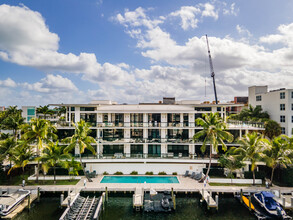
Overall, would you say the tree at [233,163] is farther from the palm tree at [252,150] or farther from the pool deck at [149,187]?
the pool deck at [149,187]

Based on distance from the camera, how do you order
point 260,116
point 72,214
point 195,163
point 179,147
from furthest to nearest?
point 260,116 < point 179,147 < point 195,163 < point 72,214

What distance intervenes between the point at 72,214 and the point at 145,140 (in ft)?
52.2

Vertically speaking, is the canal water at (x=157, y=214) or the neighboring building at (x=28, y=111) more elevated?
the neighboring building at (x=28, y=111)

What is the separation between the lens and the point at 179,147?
34.3 m

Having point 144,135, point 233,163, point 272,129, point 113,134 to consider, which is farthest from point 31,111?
point 272,129

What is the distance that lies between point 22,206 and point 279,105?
46.4 meters

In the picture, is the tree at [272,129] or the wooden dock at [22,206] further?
the tree at [272,129]

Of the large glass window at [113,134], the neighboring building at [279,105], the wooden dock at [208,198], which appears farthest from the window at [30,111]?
the neighboring building at [279,105]

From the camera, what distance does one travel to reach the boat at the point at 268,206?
20.6m

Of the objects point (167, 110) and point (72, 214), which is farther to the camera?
point (167, 110)

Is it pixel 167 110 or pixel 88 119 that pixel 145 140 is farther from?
pixel 88 119

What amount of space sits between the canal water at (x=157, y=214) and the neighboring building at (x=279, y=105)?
22051 millimetres

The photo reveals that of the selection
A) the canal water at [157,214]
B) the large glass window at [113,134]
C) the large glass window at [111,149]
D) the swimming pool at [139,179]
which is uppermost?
the large glass window at [113,134]

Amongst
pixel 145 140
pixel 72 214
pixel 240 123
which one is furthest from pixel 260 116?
pixel 72 214
